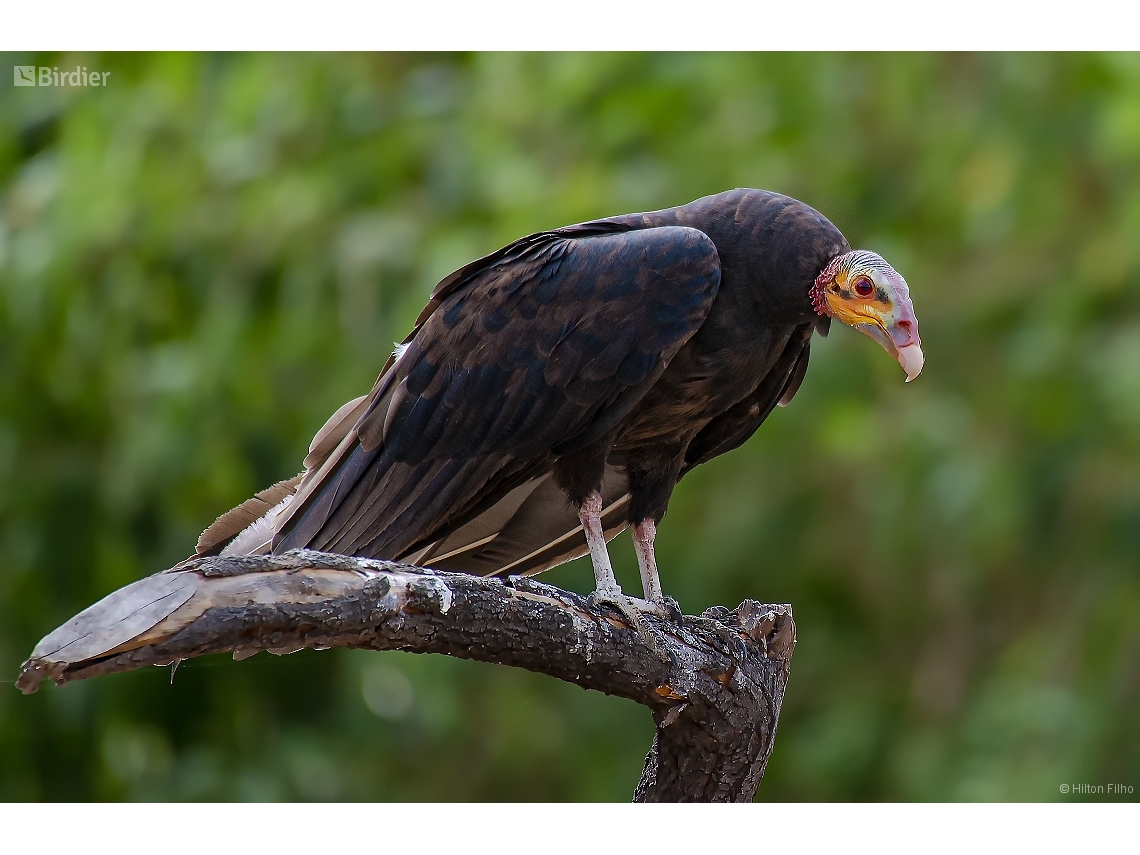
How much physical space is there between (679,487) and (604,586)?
13.3 ft

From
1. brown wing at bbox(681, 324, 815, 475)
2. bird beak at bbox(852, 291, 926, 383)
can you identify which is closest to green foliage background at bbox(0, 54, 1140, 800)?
brown wing at bbox(681, 324, 815, 475)

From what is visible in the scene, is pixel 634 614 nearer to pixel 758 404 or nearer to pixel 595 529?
pixel 595 529

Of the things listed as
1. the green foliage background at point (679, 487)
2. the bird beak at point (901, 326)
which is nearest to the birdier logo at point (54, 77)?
the green foliage background at point (679, 487)

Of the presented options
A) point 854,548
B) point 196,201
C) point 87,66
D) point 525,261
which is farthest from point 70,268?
point 854,548

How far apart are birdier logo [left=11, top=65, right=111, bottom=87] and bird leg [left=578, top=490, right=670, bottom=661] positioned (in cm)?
324

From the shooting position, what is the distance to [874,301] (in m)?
3.26

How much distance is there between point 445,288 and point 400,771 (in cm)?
426

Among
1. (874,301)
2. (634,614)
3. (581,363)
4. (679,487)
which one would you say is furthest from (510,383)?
(679,487)

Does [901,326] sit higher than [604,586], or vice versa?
[901,326]

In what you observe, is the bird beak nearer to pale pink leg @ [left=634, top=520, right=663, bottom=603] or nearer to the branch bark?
the branch bark

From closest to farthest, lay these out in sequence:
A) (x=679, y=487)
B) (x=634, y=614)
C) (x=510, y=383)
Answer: (x=634, y=614), (x=510, y=383), (x=679, y=487)

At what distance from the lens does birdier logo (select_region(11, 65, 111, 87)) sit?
5316 millimetres

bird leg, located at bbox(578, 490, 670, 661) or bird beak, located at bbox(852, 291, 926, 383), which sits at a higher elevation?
bird beak, located at bbox(852, 291, 926, 383)

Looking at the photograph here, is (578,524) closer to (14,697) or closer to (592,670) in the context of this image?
(592,670)
